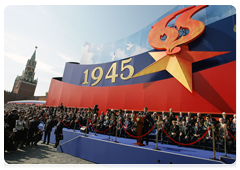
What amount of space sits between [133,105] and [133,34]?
29.1ft

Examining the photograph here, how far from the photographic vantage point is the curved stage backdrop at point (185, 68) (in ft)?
27.3

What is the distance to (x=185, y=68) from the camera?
9.45 m

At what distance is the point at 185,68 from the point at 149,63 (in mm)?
3695

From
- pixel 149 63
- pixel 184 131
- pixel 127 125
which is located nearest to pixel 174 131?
pixel 184 131

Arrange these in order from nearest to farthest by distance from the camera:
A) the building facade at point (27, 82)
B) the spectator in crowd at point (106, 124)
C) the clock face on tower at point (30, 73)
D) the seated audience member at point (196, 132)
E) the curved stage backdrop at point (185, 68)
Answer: the seated audience member at point (196, 132), the curved stage backdrop at point (185, 68), the spectator in crowd at point (106, 124), the building facade at point (27, 82), the clock face on tower at point (30, 73)

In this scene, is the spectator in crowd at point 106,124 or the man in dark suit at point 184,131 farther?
the spectator in crowd at point 106,124

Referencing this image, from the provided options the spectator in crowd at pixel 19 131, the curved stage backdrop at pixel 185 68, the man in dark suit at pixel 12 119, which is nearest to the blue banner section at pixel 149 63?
the curved stage backdrop at pixel 185 68

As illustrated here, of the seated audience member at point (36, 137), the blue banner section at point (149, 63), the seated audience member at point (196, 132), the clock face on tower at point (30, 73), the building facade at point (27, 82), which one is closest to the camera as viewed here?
the seated audience member at point (196, 132)

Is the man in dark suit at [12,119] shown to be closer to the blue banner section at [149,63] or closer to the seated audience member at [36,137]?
the seated audience member at [36,137]

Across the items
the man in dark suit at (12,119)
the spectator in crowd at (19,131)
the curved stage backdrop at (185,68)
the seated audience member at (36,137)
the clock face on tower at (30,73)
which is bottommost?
the seated audience member at (36,137)

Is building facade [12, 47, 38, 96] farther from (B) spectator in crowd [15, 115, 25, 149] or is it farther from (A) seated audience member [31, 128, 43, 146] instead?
(B) spectator in crowd [15, 115, 25, 149]

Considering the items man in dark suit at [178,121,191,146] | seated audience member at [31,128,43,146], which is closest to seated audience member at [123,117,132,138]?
man in dark suit at [178,121,191,146]

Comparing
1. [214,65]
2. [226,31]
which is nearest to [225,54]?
[214,65]

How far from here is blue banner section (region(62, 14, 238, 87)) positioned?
874 centimetres
